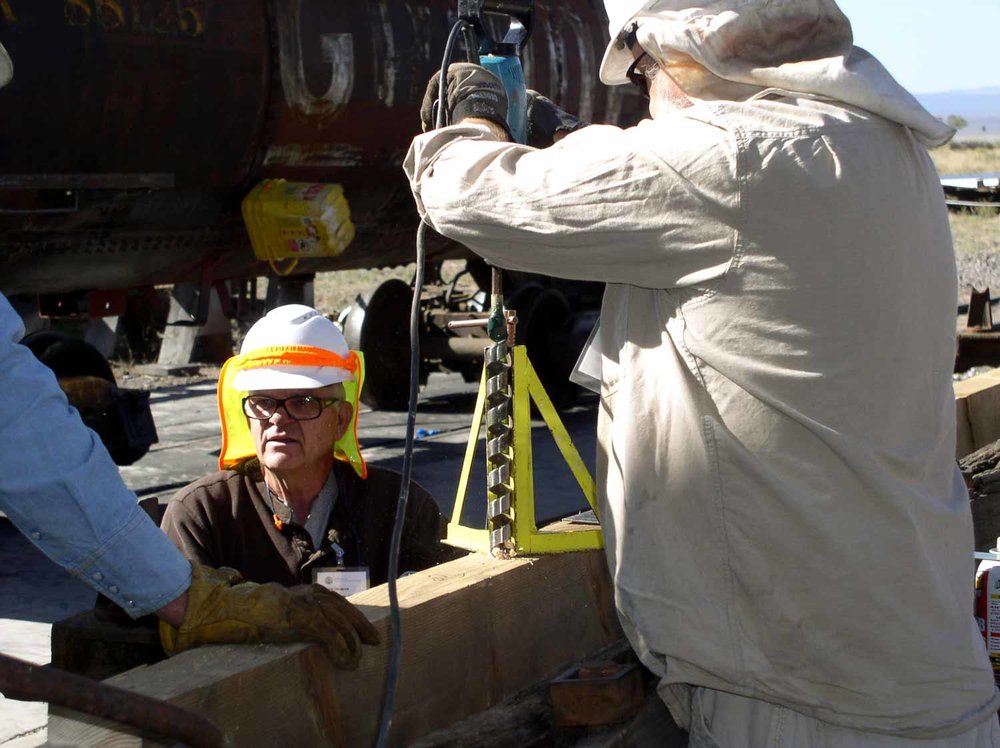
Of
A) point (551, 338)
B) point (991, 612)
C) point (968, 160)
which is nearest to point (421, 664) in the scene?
point (991, 612)

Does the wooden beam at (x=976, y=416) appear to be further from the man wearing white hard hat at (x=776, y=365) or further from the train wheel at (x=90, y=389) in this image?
the train wheel at (x=90, y=389)

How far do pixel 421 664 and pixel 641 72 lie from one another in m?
1.25

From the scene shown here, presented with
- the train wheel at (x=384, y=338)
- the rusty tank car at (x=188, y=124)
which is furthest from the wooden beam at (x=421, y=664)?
the train wheel at (x=384, y=338)

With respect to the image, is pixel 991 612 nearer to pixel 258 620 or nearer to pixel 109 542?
pixel 258 620

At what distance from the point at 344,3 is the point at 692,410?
6029 millimetres

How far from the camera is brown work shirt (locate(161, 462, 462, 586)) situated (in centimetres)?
330

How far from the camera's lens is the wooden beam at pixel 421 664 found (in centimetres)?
216

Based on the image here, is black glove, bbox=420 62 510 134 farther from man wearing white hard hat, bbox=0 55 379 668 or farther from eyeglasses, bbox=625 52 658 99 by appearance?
man wearing white hard hat, bbox=0 55 379 668

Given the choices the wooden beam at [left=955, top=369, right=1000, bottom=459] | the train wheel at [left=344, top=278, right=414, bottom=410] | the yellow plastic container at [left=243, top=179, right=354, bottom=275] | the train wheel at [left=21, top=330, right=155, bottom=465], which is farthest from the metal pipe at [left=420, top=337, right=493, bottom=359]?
the wooden beam at [left=955, top=369, right=1000, bottom=459]

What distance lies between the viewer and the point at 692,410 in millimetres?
2156

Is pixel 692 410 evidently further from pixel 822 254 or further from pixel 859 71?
pixel 859 71

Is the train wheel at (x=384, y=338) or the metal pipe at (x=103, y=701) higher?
the metal pipe at (x=103, y=701)

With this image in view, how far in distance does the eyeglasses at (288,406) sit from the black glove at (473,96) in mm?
1046

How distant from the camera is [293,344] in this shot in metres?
3.43
